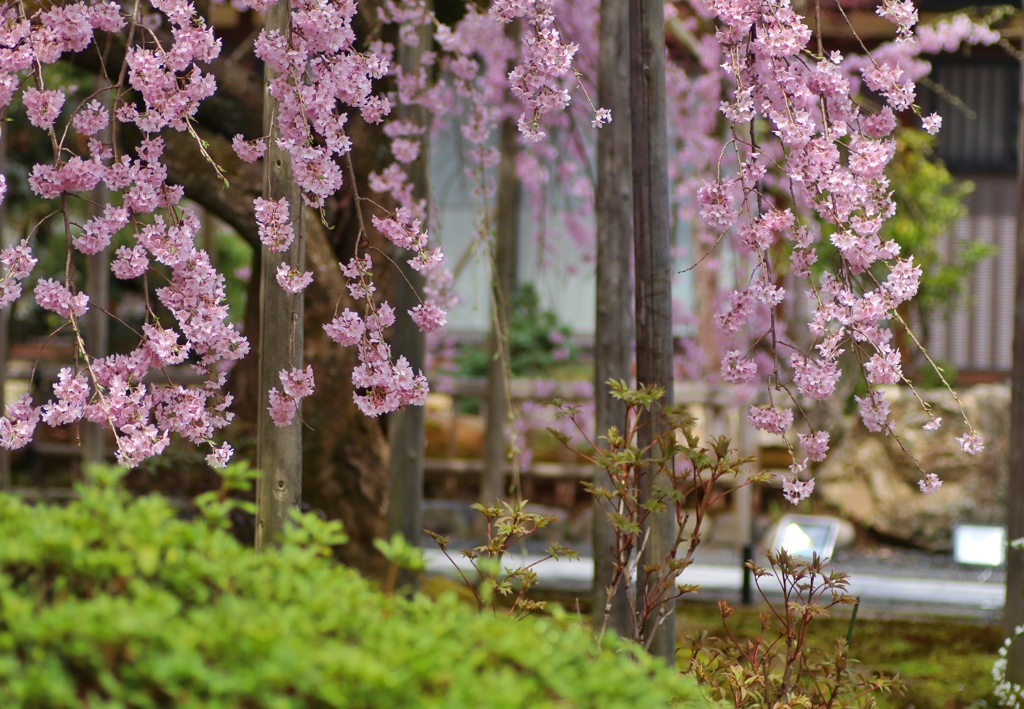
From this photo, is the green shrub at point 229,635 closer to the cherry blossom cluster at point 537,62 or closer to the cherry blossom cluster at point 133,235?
the cherry blossom cluster at point 133,235

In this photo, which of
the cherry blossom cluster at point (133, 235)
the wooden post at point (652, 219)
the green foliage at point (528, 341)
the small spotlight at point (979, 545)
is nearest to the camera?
the cherry blossom cluster at point (133, 235)

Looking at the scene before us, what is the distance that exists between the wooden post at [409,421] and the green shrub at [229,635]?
9.68 ft

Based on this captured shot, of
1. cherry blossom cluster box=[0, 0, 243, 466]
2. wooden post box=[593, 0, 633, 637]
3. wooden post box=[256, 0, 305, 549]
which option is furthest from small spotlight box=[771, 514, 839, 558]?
cherry blossom cluster box=[0, 0, 243, 466]

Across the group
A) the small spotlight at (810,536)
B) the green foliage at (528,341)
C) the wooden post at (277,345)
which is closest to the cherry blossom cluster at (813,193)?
the wooden post at (277,345)

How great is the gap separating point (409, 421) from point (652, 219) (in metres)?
1.78

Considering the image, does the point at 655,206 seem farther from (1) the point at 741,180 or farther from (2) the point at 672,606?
(2) the point at 672,606

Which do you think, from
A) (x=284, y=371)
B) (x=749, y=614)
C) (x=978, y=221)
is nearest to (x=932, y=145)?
(x=978, y=221)

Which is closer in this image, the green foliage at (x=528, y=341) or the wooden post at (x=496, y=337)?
the wooden post at (x=496, y=337)

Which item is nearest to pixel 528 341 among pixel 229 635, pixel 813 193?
pixel 813 193

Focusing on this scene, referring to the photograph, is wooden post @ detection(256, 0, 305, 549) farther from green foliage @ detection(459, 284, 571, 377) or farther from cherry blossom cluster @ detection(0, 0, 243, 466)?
green foliage @ detection(459, 284, 571, 377)

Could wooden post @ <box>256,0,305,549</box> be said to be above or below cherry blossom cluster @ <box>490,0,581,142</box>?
below

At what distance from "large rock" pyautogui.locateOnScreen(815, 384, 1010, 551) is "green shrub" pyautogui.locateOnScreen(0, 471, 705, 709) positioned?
271 inches

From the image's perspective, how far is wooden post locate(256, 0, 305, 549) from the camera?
9.87 feet

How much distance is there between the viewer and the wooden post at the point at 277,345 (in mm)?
3010
